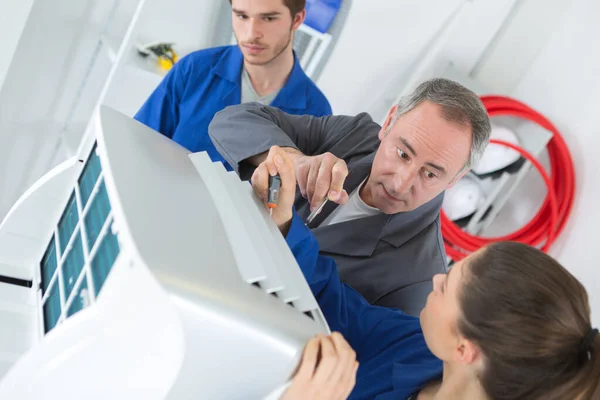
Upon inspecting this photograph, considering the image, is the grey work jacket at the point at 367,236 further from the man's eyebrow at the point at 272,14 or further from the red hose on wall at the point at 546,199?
the red hose on wall at the point at 546,199

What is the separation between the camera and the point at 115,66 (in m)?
2.23

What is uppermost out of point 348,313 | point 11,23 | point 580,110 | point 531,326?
point 580,110

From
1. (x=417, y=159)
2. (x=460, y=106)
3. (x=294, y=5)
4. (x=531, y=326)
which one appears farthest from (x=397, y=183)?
(x=294, y=5)

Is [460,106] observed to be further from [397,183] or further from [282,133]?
[282,133]

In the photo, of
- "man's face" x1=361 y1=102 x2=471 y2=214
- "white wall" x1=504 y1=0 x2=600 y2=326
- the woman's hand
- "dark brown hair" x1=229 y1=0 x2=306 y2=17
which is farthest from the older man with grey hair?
"white wall" x1=504 y1=0 x2=600 y2=326

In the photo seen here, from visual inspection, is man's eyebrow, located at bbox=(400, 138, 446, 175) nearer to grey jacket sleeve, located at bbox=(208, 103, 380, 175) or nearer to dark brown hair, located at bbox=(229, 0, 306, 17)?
grey jacket sleeve, located at bbox=(208, 103, 380, 175)

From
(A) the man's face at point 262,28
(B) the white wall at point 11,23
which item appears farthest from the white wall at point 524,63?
(B) the white wall at point 11,23

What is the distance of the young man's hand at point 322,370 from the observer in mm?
702

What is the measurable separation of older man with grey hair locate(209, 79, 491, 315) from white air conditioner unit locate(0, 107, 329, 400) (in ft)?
1.62

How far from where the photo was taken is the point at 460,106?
1374 millimetres

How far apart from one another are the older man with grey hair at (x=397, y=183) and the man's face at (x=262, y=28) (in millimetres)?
321

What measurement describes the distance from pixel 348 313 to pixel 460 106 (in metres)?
0.58

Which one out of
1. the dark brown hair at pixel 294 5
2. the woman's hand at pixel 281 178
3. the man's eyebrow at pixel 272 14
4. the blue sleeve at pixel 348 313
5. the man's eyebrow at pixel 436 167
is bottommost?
the blue sleeve at pixel 348 313

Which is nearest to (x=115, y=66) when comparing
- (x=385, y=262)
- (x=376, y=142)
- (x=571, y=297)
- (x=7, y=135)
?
(x=7, y=135)
